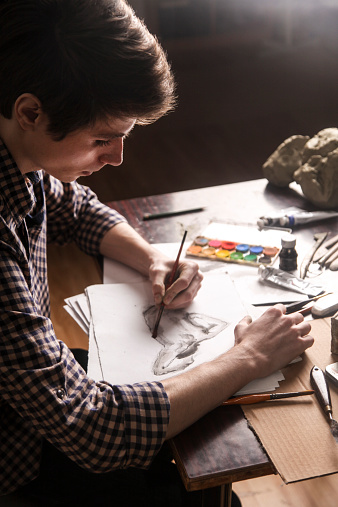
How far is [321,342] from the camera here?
1152mm

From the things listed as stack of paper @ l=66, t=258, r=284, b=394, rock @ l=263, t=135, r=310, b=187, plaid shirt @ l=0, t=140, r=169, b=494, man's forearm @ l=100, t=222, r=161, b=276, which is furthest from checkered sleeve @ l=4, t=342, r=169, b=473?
rock @ l=263, t=135, r=310, b=187

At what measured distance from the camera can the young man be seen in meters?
0.95

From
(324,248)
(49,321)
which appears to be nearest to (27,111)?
(49,321)

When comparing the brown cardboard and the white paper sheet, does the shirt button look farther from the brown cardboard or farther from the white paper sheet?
the brown cardboard

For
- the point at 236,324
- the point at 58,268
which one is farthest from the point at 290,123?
the point at 236,324

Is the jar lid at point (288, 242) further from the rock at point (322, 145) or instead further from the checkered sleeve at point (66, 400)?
the checkered sleeve at point (66, 400)

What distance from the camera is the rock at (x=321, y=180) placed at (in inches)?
65.0

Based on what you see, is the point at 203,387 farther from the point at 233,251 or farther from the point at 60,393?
the point at 233,251

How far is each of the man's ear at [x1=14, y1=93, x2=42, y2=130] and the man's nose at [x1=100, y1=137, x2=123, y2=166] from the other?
165 mm

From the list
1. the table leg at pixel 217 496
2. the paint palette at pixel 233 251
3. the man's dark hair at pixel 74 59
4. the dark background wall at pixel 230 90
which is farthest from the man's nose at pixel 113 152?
the dark background wall at pixel 230 90

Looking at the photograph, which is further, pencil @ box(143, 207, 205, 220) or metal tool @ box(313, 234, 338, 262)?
pencil @ box(143, 207, 205, 220)

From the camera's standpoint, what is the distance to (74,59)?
0.95 meters

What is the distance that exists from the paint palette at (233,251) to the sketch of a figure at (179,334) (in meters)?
0.25

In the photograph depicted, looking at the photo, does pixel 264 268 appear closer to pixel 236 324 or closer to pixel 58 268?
pixel 236 324
